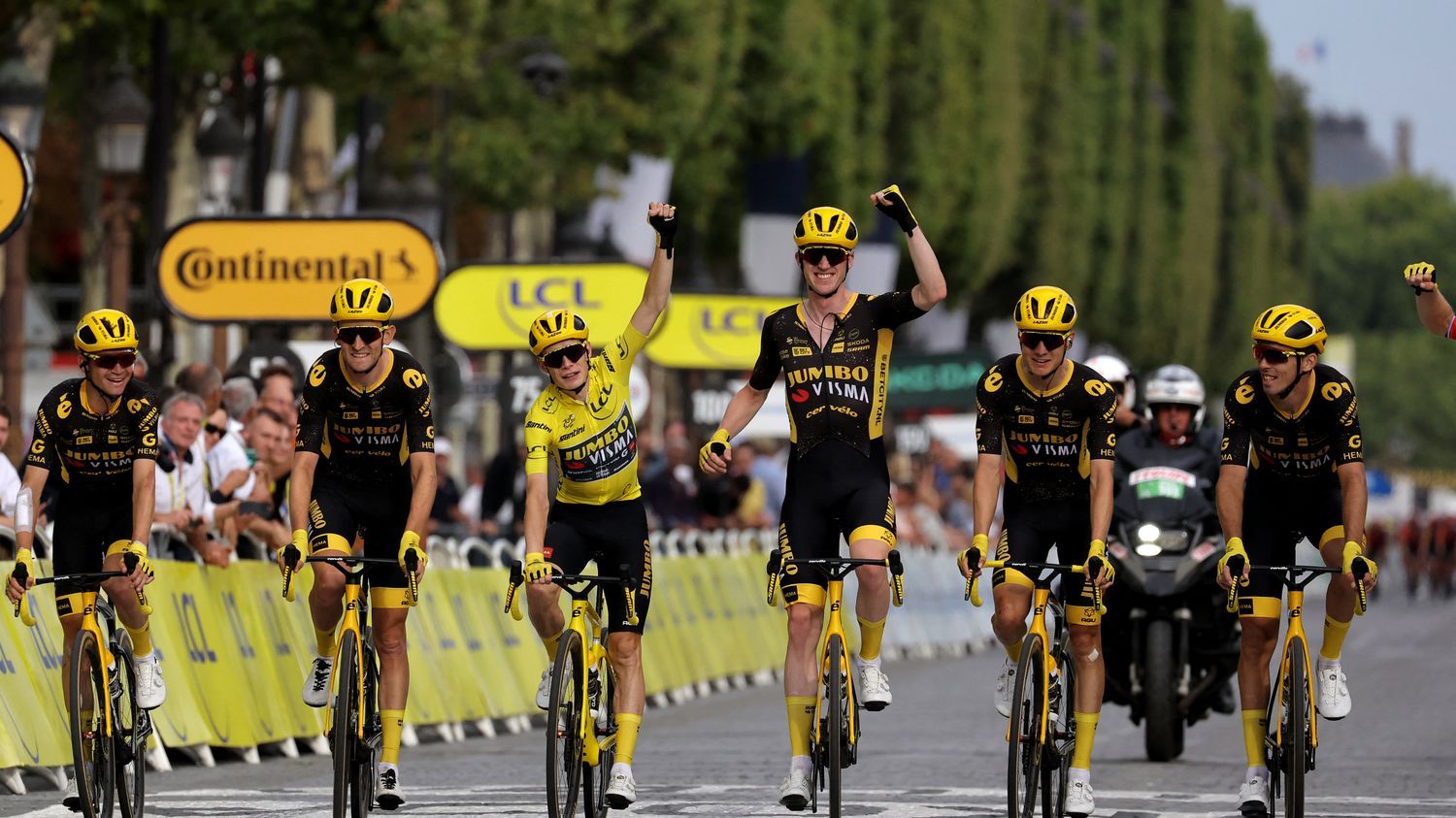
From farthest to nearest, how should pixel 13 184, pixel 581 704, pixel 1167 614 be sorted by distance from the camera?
1. pixel 1167 614
2. pixel 13 184
3. pixel 581 704

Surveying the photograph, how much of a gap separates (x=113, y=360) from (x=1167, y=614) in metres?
5.81

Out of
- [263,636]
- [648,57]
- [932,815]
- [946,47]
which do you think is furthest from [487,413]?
[932,815]

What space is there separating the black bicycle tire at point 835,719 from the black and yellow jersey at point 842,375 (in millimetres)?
806

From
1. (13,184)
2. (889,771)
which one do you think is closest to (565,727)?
(889,771)

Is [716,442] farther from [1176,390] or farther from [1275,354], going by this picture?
[1176,390]

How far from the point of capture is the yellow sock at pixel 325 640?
12.5 metres

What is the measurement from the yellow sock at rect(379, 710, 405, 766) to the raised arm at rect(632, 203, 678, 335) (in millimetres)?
1659

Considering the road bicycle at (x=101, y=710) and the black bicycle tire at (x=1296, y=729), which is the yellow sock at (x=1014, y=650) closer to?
the black bicycle tire at (x=1296, y=729)

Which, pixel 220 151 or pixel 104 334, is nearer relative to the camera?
pixel 104 334

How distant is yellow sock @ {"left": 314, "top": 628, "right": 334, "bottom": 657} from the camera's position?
40.9ft

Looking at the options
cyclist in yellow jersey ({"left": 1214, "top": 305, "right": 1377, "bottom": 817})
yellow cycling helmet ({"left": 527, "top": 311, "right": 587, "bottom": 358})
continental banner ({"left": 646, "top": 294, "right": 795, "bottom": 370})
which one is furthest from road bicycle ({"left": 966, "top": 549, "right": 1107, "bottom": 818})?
continental banner ({"left": 646, "top": 294, "right": 795, "bottom": 370})

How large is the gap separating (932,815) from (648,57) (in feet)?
86.2

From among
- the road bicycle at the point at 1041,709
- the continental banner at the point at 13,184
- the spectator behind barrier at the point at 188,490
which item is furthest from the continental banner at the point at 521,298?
the road bicycle at the point at 1041,709

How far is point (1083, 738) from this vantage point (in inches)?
485
